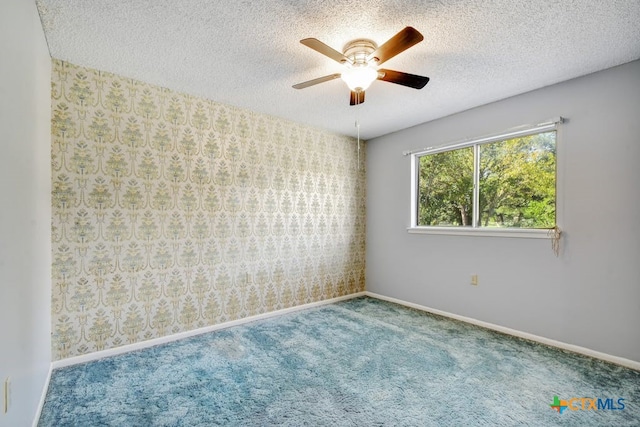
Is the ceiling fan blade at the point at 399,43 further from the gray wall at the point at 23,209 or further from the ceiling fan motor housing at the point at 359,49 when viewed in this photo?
the gray wall at the point at 23,209

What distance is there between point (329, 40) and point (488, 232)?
7.82 ft

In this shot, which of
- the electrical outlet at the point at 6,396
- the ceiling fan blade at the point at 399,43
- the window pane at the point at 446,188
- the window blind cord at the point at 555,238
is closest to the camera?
the electrical outlet at the point at 6,396

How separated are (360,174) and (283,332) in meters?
2.43

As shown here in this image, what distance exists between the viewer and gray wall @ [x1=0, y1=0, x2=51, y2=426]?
124 centimetres

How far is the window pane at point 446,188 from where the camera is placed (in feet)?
11.4

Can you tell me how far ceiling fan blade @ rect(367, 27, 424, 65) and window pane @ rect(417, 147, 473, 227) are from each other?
203 cm

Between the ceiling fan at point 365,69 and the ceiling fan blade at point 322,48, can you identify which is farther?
the ceiling fan at point 365,69

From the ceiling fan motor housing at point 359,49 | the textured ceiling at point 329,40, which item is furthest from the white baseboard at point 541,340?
the ceiling fan motor housing at point 359,49

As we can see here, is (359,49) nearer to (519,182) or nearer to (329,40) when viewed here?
(329,40)

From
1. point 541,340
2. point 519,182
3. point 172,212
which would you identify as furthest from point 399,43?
point 541,340

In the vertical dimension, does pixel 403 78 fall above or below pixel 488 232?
above

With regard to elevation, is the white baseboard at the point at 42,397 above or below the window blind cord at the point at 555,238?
below

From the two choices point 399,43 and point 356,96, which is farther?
point 356,96

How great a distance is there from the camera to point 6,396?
1.24 meters
